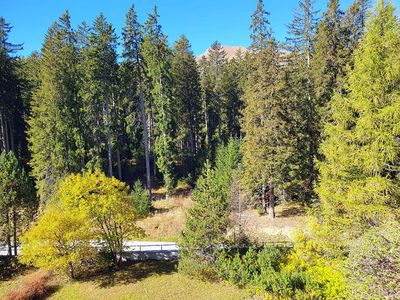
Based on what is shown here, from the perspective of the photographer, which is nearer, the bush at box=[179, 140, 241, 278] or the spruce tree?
the bush at box=[179, 140, 241, 278]

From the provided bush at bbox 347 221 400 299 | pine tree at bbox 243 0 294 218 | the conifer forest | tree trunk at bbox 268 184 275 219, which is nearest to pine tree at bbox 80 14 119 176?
the conifer forest

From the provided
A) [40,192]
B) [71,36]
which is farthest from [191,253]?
[71,36]

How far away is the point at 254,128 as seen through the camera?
82.7ft

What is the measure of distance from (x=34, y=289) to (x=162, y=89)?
864 inches

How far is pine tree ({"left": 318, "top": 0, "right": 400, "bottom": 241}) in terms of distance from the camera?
38.9ft

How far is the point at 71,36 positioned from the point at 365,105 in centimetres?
3151

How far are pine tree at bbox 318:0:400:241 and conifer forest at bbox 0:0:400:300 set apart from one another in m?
0.06

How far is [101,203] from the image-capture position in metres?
19.9

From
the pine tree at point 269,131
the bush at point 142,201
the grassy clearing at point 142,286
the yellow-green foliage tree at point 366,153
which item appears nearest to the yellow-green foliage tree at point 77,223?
the grassy clearing at point 142,286

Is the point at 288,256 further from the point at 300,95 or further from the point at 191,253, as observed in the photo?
the point at 300,95

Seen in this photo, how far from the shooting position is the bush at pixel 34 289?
18.9 m

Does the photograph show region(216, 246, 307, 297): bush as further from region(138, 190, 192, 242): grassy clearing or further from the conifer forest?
region(138, 190, 192, 242): grassy clearing

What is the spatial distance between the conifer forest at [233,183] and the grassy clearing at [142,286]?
0.12 meters

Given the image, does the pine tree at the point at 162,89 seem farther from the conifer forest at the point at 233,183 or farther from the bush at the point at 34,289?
the bush at the point at 34,289
